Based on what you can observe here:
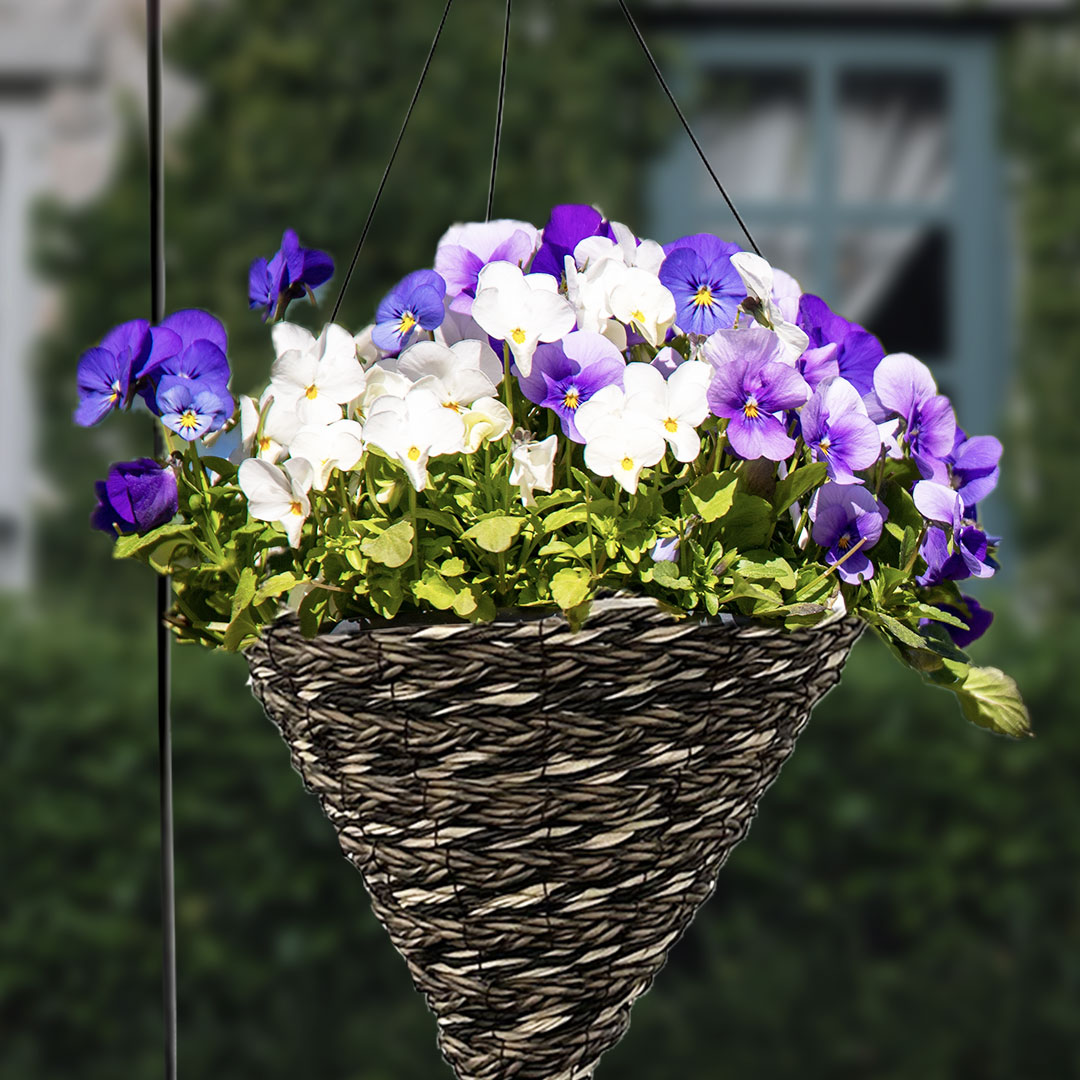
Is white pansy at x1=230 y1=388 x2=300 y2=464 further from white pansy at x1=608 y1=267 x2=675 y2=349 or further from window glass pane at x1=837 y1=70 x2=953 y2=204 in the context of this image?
window glass pane at x1=837 y1=70 x2=953 y2=204

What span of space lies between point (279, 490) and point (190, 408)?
3.9 inches

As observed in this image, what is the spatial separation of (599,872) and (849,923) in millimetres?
1973

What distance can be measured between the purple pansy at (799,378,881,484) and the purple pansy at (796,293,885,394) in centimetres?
10

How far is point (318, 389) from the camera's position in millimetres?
969

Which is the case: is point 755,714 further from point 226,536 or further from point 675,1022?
point 675,1022

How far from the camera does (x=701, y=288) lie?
960 mm

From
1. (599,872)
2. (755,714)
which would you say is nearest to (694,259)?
(755,714)

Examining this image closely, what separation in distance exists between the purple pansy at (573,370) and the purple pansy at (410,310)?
109mm

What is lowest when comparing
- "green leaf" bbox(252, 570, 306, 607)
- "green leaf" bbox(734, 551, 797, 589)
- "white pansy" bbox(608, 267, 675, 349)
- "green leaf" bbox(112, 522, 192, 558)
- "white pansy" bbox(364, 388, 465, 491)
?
"green leaf" bbox(734, 551, 797, 589)

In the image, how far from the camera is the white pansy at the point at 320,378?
0.96 meters

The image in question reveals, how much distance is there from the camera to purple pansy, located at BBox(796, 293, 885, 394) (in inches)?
41.1

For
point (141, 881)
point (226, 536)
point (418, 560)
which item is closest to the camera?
point (418, 560)

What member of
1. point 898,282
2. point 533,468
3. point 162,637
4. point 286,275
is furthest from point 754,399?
point 898,282

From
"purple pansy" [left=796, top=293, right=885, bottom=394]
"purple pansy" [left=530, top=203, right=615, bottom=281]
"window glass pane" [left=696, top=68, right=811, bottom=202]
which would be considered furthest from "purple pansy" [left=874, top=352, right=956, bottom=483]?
"window glass pane" [left=696, top=68, right=811, bottom=202]
